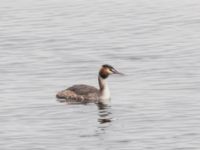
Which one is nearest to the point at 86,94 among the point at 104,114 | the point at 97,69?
the point at 104,114

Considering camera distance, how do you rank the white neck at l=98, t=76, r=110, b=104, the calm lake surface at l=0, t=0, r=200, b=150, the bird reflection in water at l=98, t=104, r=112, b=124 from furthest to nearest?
the white neck at l=98, t=76, r=110, b=104 → the bird reflection in water at l=98, t=104, r=112, b=124 → the calm lake surface at l=0, t=0, r=200, b=150

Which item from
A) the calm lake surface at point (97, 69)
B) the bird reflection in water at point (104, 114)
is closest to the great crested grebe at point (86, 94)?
the calm lake surface at point (97, 69)

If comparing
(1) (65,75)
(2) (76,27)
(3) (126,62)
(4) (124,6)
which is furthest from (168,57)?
(4) (124,6)

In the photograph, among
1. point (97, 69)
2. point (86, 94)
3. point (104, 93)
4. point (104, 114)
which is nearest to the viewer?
point (104, 114)

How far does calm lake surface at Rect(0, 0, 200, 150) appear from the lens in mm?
31203

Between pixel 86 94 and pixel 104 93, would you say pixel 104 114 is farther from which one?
pixel 86 94

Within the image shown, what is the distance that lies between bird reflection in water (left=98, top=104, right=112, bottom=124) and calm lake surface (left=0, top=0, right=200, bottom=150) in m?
0.03

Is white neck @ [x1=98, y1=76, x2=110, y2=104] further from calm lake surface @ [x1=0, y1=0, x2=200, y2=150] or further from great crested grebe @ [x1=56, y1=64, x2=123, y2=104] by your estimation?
calm lake surface @ [x1=0, y1=0, x2=200, y2=150]

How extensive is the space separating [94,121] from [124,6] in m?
22.9

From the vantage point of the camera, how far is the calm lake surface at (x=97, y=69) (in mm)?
31203

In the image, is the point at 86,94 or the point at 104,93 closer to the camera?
the point at 104,93

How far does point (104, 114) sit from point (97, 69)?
7.44m

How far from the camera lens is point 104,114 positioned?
35.2 m

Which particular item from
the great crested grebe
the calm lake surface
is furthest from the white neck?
the calm lake surface
